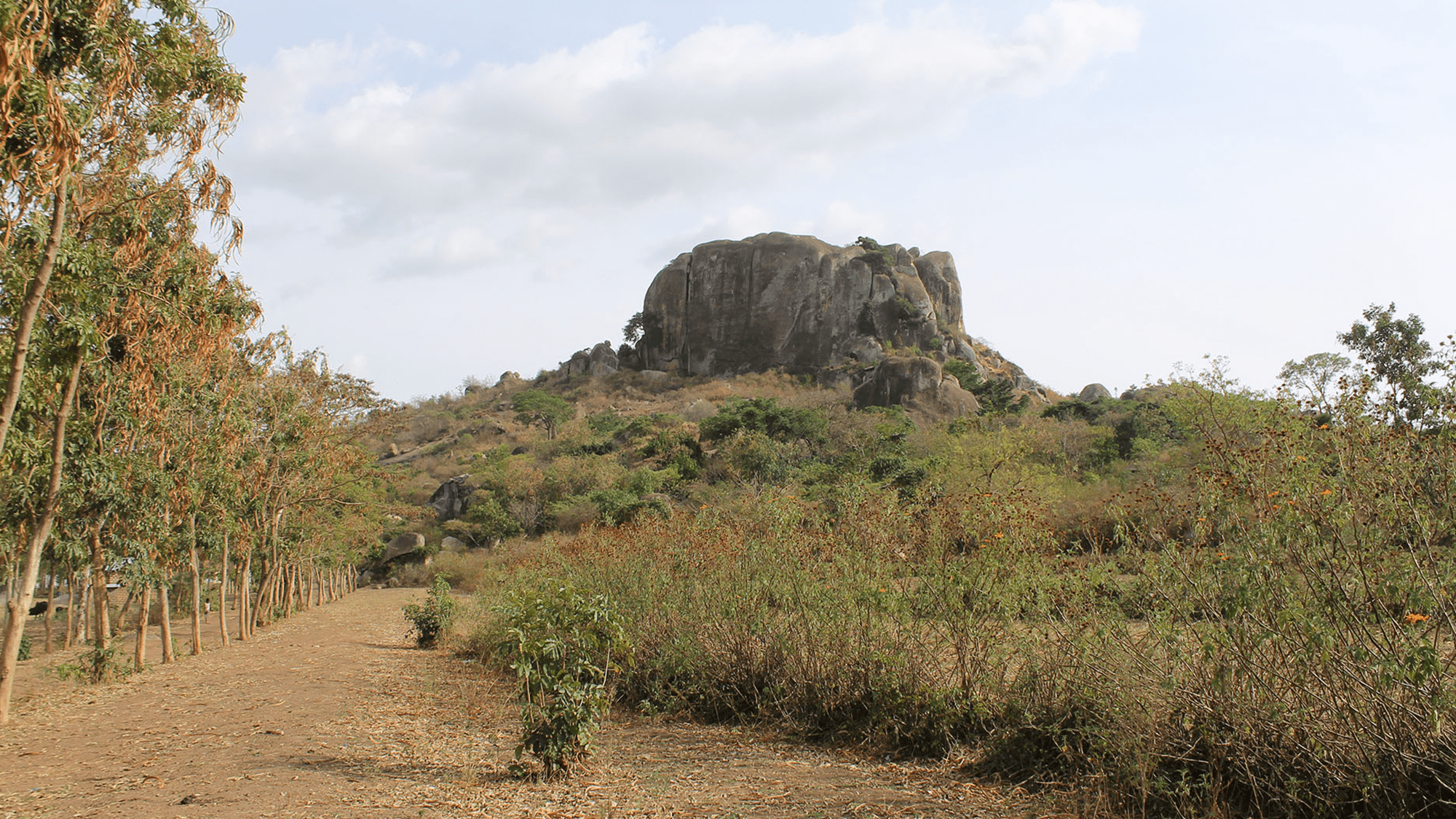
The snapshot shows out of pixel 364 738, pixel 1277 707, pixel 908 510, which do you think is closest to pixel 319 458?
pixel 364 738

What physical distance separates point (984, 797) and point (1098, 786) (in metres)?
0.73

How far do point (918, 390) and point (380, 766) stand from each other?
40.0 meters

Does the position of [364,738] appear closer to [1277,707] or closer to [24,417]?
[24,417]

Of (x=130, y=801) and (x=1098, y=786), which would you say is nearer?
(x=1098, y=786)

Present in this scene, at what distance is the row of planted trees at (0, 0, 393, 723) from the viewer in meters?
5.62

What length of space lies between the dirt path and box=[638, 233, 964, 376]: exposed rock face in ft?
161

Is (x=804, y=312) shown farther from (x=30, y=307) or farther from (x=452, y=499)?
(x=30, y=307)

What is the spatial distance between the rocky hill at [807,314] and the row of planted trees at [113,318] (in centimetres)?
4390

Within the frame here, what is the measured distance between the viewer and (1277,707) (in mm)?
4113

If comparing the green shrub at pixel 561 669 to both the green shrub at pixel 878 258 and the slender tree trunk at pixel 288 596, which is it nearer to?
the slender tree trunk at pixel 288 596

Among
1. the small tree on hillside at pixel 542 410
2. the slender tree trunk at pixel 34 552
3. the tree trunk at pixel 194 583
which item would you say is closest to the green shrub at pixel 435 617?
the tree trunk at pixel 194 583

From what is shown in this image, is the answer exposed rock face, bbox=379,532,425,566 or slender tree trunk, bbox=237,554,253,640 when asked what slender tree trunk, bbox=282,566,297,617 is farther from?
exposed rock face, bbox=379,532,425,566

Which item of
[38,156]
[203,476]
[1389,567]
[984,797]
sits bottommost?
[984,797]

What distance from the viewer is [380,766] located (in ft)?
20.6
